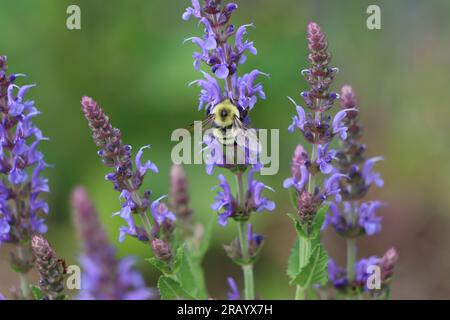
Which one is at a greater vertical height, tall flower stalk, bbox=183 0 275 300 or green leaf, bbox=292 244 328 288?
tall flower stalk, bbox=183 0 275 300

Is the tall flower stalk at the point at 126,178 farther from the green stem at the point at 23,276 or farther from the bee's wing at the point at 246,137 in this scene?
the green stem at the point at 23,276

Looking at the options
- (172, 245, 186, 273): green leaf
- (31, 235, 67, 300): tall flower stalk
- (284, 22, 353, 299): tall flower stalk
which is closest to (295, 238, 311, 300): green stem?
(284, 22, 353, 299): tall flower stalk

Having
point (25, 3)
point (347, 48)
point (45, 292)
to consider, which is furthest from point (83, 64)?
point (45, 292)

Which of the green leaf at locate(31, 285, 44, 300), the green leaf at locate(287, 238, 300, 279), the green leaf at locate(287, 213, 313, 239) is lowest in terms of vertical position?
the green leaf at locate(31, 285, 44, 300)

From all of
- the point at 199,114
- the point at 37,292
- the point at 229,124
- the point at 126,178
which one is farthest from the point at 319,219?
the point at 199,114

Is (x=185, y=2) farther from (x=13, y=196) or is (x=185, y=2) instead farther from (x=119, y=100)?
(x=13, y=196)

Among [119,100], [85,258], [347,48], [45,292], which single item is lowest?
[45,292]

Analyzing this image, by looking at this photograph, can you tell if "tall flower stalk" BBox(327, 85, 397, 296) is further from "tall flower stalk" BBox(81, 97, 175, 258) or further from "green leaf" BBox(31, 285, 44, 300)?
"green leaf" BBox(31, 285, 44, 300)
